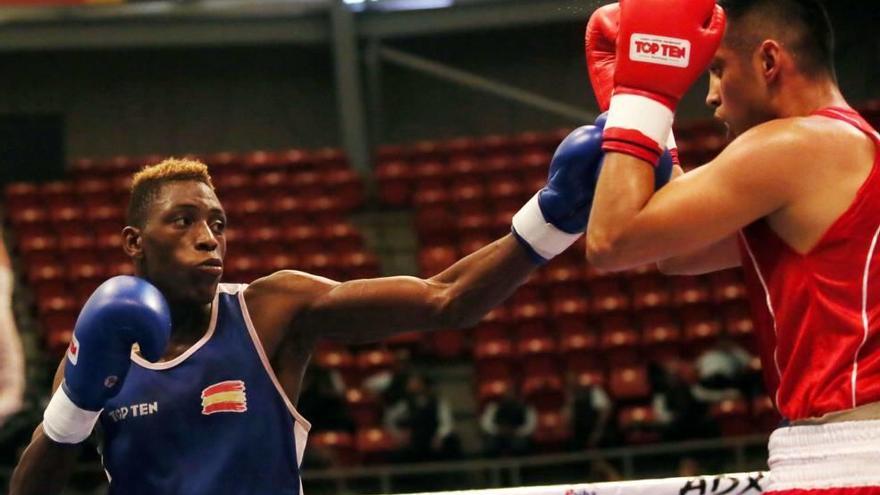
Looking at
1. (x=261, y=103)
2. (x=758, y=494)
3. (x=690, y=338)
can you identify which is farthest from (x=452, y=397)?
(x=758, y=494)

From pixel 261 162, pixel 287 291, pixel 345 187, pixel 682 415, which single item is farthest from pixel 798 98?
pixel 261 162

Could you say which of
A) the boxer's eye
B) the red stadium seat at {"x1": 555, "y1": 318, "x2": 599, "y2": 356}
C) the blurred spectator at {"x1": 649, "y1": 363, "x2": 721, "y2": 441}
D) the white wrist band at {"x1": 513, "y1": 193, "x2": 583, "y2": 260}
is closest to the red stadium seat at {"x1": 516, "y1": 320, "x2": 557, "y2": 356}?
the red stadium seat at {"x1": 555, "y1": 318, "x2": 599, "y2": 356}

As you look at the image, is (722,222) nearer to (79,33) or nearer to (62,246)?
(62,246)

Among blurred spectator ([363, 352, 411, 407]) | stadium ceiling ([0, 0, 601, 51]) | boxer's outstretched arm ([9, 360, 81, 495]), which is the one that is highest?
stadium ceiling ([0, 0, 601, 51])

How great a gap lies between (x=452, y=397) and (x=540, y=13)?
13.9 feet

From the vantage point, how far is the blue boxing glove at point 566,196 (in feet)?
7.02

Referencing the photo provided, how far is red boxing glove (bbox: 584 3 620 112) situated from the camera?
2.35m

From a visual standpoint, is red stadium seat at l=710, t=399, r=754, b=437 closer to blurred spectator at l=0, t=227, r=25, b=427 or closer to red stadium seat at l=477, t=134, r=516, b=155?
red stadium seat at l=477, t=134, r=516, b=155

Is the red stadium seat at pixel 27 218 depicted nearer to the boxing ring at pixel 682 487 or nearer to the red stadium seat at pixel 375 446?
the red stadium seat at pixel 375 446

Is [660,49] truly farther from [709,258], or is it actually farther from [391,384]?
[391,384]

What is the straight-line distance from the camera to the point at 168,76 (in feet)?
40.7

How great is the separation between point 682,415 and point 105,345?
529 cm

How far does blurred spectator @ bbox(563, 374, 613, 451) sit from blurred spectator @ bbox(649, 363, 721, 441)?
317 mm

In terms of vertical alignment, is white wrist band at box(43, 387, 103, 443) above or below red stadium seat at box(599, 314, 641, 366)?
above
